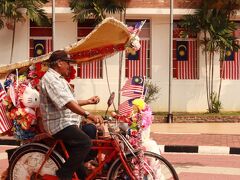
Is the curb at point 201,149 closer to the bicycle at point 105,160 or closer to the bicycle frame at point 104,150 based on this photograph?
the bicycle at point 105,160

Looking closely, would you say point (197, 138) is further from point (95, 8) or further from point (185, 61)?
point (185, 61)

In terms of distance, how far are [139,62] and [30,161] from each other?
17.3 m

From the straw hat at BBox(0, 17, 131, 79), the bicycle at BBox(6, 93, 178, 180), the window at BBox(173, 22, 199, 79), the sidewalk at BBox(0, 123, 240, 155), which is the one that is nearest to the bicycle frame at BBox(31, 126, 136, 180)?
the bicycle at BBox(6, 93, 178, 180)

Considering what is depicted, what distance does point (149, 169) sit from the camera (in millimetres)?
6527

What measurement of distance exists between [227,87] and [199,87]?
3.78ft

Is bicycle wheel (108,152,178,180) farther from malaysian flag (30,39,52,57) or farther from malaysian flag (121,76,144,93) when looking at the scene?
malaysian flag (30,39,52,57)

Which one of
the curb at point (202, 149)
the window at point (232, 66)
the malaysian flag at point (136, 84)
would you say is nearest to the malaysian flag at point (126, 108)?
the malaysian flag at point (136, 84)

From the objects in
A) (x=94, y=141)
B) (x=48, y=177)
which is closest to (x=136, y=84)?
(x=94, y=141)

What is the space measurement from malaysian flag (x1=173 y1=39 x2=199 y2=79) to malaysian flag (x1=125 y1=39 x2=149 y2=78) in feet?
3.94

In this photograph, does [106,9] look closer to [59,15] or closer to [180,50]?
[59,15]

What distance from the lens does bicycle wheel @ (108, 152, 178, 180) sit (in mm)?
6480

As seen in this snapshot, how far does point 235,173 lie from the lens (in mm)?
9234

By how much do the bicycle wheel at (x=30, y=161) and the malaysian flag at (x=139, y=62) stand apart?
56.0ft

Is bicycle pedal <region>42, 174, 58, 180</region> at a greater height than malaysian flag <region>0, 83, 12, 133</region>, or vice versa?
malaysian flag <region>0, 83, 12, 133</region>
